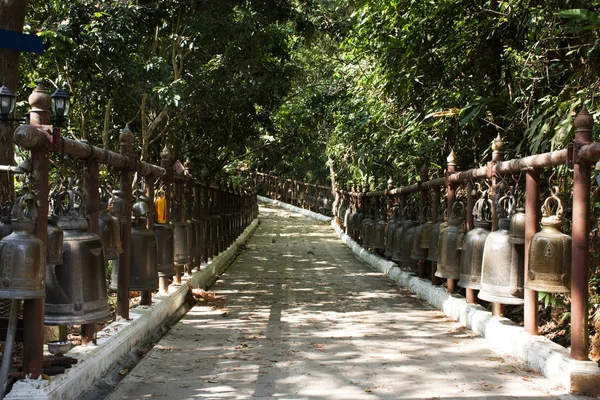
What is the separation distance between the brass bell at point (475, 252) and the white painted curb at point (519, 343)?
0.39 m

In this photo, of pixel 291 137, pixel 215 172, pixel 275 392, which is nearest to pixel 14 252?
pixel 275 392

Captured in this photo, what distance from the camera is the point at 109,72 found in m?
9.84

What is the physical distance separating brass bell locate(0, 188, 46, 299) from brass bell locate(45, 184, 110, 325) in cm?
36

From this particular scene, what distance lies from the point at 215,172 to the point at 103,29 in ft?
23.6

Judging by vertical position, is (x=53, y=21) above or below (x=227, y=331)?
above

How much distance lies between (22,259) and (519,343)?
12.1 feet

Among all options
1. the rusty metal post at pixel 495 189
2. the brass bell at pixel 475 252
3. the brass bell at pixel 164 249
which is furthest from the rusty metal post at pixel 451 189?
the brass bell at pixel 164 249

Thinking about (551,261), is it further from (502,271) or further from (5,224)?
(5,224)

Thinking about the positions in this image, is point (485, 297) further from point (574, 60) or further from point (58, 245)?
point (574, 60)

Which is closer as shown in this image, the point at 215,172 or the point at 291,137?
the point at 215,172

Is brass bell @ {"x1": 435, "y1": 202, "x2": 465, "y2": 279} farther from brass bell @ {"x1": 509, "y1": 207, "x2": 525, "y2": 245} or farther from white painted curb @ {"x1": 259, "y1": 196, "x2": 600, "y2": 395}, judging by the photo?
brass bell @ {"x1": 509, "y1": 207, "x2": 525, "y2": 245}

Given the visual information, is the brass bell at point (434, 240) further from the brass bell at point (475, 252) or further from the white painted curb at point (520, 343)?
the brass bell at point (475, 252)

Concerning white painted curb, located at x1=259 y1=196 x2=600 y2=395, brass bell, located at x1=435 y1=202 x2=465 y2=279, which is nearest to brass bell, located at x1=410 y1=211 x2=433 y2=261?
white painted curb, located at x1=259 y1=196 x2=600 y2=395

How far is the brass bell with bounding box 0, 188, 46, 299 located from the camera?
3.31 m
